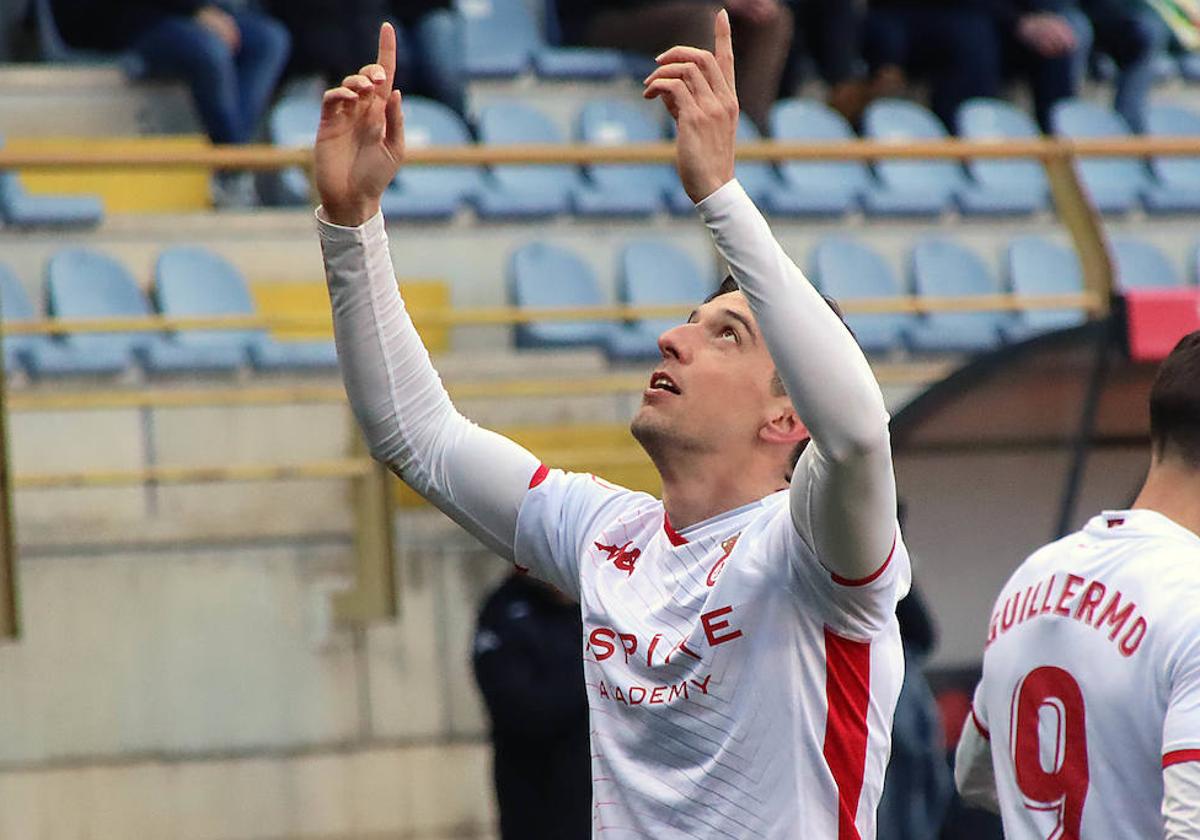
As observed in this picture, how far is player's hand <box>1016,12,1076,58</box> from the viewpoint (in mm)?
11008

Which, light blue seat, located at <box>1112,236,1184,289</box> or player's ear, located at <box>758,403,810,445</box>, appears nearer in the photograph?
player's ear, located at <box>758,403,810,445</box>

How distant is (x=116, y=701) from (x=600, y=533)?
3.92m

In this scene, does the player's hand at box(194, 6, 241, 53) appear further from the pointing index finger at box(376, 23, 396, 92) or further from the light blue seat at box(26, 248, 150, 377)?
the pointing index finger at box(376, 23, 396, 92)

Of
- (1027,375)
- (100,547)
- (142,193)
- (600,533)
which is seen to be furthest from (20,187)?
(600,533)

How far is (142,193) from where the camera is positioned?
30.1 ft

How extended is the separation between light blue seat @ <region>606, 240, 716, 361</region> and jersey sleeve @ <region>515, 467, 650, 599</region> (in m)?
5.20

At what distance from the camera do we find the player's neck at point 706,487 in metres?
2.73

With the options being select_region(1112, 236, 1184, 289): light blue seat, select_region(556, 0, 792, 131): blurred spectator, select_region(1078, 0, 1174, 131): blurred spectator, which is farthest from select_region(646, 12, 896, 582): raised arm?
select_region(1078, 0, 1174, 131): blurred spectator

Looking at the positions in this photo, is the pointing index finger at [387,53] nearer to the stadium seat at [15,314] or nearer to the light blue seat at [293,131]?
the stadium seat at [15,314]

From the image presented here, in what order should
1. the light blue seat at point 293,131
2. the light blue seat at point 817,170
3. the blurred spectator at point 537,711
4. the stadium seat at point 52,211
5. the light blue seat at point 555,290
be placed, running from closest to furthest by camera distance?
the blurred spectator at point 537,711, the stadium seat at point 52,211, the light blue seat at point 555,290, the light blue seat at point 293,131, the light blue seat at point 817,170

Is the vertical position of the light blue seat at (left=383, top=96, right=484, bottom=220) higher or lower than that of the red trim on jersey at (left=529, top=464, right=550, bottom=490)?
higher

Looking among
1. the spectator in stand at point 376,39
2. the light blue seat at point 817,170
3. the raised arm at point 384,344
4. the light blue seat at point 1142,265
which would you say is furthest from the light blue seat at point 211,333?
the raised arm at point 384,344

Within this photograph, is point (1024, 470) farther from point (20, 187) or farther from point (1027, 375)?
point (20, 187)

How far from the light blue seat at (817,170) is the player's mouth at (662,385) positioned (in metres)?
6.71
